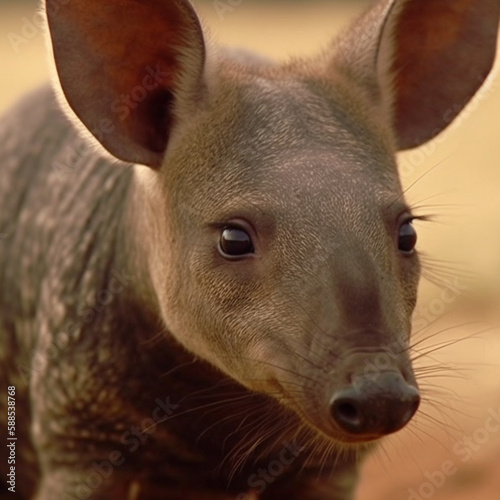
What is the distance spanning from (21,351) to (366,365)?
9.03 ft

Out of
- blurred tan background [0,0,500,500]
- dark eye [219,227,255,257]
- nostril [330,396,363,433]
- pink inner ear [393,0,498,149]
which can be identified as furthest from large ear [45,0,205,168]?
nostril [330,396,363,433]

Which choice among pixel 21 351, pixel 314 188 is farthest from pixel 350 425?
pixel 21 351

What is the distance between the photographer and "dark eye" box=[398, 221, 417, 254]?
200 inches

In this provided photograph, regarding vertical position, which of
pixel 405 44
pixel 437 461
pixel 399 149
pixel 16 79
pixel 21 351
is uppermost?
pixel 405 44

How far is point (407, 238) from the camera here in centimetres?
509

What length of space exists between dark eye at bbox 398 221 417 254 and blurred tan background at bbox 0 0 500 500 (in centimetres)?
46

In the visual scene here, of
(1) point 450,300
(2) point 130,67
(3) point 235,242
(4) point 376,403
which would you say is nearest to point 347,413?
(4) point 376,403

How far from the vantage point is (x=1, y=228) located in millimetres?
6879

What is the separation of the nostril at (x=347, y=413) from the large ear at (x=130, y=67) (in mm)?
1695

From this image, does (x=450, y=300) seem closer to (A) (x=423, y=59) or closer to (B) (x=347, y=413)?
(A) (x=423, y=59)

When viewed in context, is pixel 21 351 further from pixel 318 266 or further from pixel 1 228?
pixel 318 266

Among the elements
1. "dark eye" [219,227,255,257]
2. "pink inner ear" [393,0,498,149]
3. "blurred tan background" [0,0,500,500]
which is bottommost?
"blurred tan background" [0,0,500,500]

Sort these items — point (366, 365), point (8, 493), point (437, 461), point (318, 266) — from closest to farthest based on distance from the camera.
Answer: point (366, 365)
point (318, 266)
point (8, 493)
point (437, 461)

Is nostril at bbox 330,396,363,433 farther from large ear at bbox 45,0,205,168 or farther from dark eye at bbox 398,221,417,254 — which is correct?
large ear at bbox 45,0,205,168
